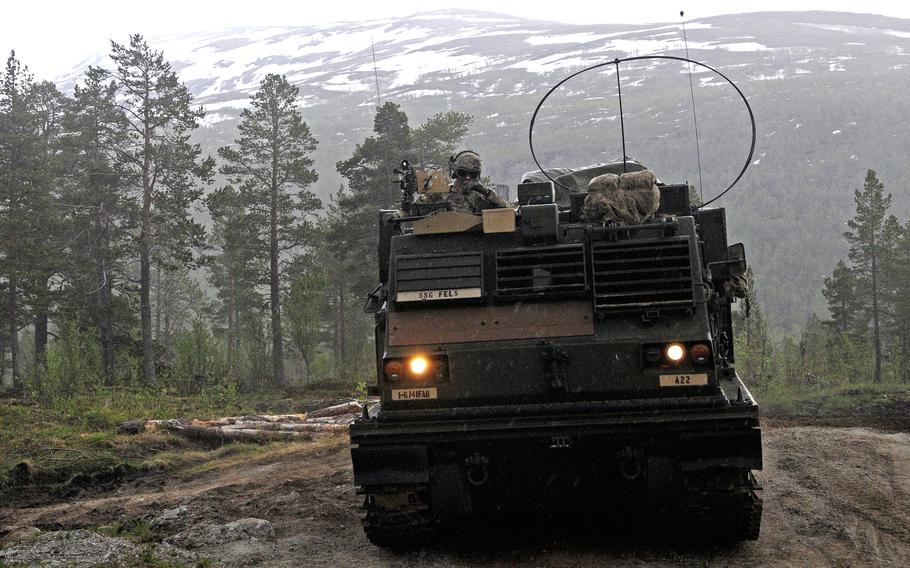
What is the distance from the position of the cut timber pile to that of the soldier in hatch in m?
8.48

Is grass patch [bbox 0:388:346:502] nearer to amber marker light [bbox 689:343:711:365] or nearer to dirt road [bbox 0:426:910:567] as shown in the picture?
dirt road [bbox 0:426:910:567]

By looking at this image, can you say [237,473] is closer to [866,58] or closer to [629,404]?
[629,404]

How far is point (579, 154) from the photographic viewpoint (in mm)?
115875

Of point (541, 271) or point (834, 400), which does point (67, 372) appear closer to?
point (834, 400)

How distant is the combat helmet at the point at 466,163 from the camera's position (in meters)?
9.23

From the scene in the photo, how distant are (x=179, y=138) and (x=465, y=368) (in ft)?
93.9

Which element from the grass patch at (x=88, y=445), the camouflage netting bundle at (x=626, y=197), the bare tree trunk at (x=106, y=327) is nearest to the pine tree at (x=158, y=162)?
the bare tree trunk at (x=106, y=327)

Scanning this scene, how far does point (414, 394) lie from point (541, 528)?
6.73ft

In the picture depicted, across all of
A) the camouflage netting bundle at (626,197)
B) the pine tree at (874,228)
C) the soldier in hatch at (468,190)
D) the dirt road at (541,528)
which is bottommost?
the dirt road at (541,528)

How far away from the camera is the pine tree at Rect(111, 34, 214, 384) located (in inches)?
1297

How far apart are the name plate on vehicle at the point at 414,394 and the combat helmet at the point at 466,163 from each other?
9.04 feet

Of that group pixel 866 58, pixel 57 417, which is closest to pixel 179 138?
pixel 57 417

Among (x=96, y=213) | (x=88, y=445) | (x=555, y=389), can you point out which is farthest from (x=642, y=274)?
(x=96, y=213)

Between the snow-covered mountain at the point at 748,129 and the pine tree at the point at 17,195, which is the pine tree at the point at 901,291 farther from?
the snow-covered mountain at the point at 748,129
